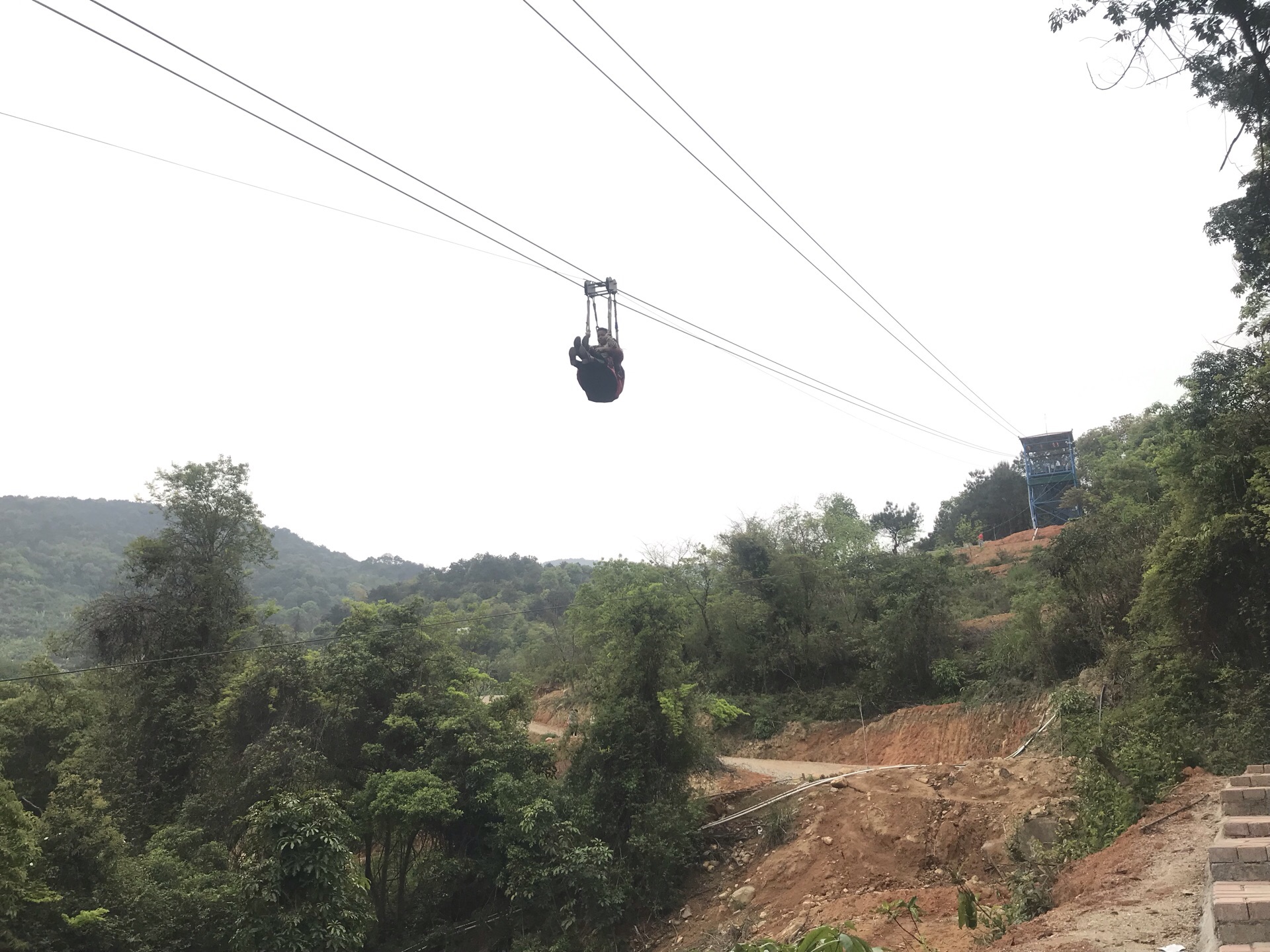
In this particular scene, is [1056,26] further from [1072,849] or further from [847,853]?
[847,853]

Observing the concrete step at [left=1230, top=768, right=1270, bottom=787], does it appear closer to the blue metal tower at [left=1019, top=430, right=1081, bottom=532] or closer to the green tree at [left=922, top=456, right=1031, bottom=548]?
the blue metal tower at [left=1019, top=430, right=1081, bottom=532]

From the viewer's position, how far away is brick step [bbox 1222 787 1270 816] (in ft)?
20.7

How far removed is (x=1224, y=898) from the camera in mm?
4191

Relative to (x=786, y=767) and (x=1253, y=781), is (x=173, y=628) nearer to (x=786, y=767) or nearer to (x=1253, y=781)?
(x=786, y=767)

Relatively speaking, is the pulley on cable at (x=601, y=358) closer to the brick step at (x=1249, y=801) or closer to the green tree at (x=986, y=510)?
the brick step at (x=1249, y=801)

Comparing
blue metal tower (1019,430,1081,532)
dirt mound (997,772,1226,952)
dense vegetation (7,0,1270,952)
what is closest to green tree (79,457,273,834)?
dense vegetation (7,0,1270,952)

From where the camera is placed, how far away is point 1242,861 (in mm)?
4824

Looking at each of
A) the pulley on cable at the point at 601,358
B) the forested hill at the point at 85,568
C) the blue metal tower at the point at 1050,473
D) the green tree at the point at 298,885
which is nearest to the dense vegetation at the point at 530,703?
the green tree at the point at 298,885

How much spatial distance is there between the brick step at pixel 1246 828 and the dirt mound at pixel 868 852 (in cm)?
631

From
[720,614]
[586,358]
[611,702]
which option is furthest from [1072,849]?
[720,614]

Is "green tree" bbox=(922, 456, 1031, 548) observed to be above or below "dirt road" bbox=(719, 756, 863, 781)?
above

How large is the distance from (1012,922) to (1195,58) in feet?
46.1

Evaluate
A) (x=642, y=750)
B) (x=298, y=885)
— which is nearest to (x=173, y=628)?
(x=298, y=885)

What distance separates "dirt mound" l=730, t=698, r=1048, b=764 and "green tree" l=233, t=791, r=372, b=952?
13676 millimetres
